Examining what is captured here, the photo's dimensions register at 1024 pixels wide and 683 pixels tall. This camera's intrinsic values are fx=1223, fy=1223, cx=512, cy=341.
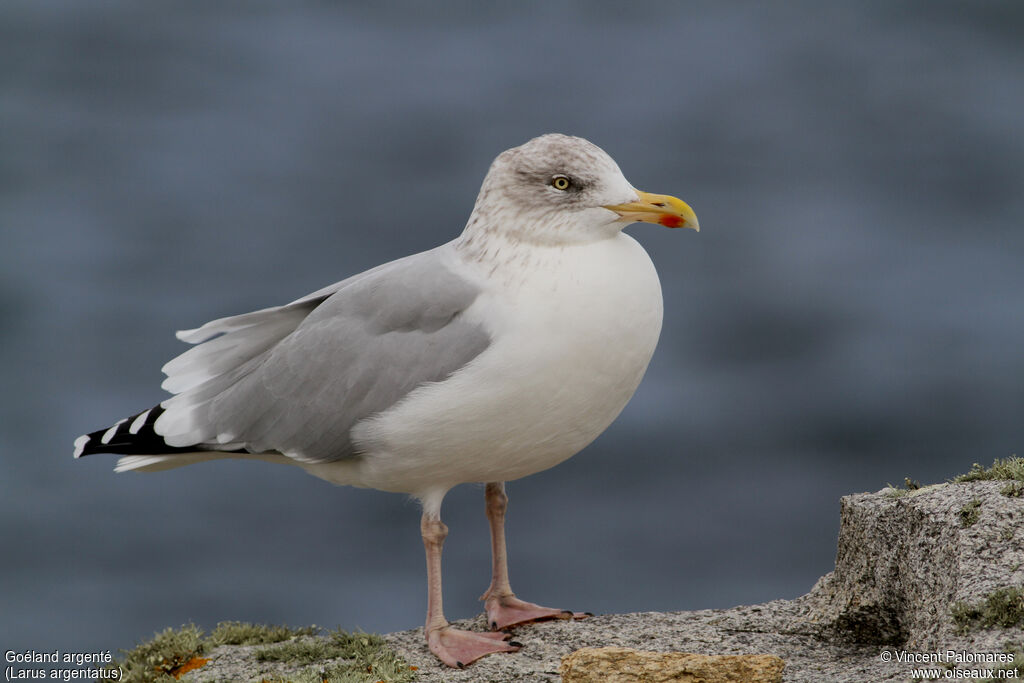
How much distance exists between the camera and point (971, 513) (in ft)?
16.9

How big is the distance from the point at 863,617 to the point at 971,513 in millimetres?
938

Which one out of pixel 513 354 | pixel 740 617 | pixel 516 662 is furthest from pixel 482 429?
pixel 740 617

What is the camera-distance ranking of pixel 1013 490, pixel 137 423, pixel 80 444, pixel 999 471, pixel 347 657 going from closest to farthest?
pixel 1013 490 → pixel 999 471 → pixel 347 657 → pixel 137 423 → pixel 80 444

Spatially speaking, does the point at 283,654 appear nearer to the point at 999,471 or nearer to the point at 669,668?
the point at 669,668

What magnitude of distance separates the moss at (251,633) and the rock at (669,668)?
6.53 ft

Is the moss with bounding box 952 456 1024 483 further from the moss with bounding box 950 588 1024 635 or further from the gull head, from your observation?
the gull head

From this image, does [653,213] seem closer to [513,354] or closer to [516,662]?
[513,354]

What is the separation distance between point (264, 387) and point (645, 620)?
2.34m

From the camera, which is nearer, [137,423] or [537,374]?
[537,374]

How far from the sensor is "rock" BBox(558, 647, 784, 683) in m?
5.05

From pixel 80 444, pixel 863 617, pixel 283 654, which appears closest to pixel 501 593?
pixel 283 654

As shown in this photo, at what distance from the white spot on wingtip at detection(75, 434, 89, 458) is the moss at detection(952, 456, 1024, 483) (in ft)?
15.2

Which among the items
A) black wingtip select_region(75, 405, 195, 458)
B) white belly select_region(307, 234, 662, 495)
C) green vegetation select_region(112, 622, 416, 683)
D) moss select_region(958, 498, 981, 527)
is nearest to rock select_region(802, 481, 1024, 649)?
moss select_region(958, 498, 981, 527)

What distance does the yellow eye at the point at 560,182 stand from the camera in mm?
5824
